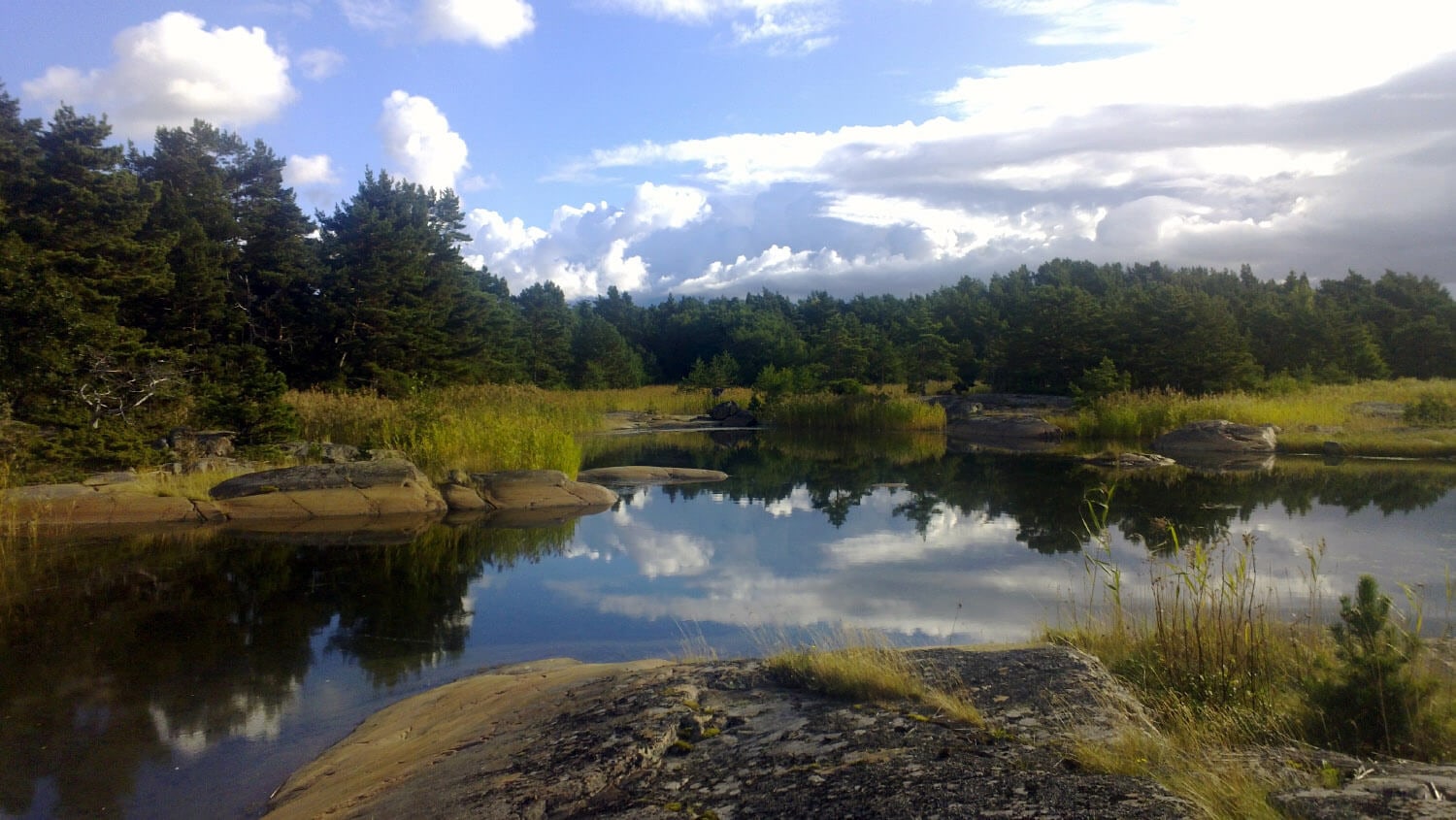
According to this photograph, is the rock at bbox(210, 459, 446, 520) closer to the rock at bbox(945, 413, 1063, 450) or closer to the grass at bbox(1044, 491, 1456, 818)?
the grass at bbox(1044, 491, 1456, 818)

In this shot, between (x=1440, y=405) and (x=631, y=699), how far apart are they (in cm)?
2878

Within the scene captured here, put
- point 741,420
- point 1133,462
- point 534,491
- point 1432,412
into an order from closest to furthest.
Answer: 1. point 534,491
2. point 1133,462
3. point 1432,412
4. point 741,420

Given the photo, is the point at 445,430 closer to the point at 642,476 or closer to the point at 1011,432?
the point at 642,476

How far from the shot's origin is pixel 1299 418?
26.8 m

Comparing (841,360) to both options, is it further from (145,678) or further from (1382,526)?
(145,678)

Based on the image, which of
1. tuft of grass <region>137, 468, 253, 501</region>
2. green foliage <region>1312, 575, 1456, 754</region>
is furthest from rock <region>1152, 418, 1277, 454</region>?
tuft of grass <region>137, 468, 253, 501</region>

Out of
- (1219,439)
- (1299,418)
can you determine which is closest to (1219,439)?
(1219,439)

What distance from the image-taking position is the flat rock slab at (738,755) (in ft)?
9.92

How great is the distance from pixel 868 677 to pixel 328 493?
11.9 m

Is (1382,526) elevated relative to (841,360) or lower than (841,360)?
lower

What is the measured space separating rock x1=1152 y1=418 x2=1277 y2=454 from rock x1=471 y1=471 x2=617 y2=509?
54.9ft

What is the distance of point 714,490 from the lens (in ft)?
58.9

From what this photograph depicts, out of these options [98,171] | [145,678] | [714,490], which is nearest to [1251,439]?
[714,490]

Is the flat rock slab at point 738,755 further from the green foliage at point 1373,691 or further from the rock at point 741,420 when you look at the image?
the rock at point 741,420
